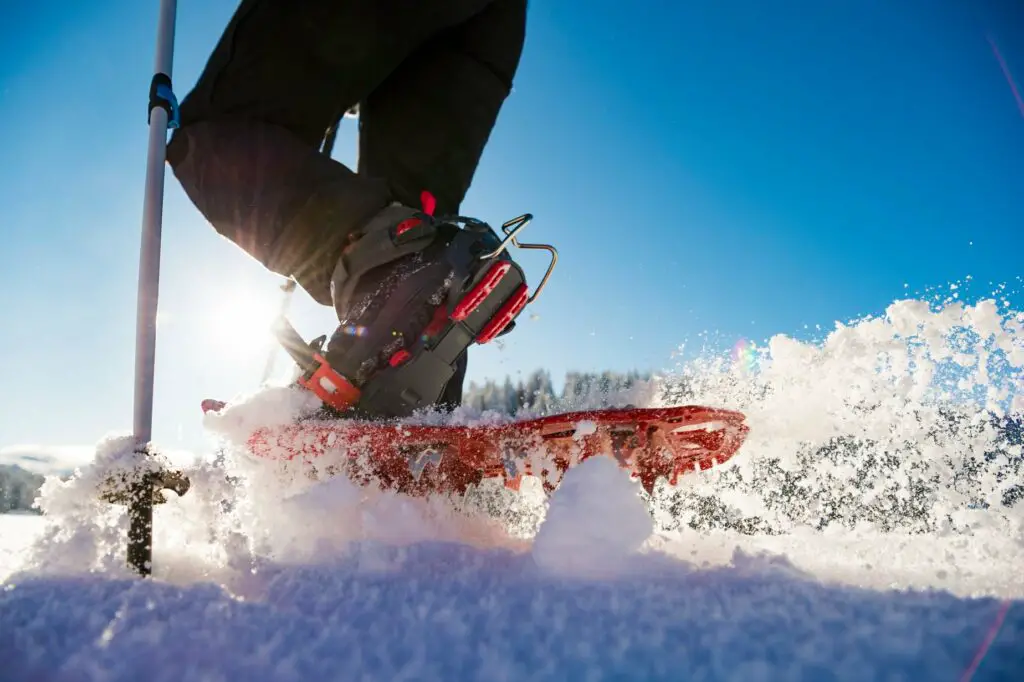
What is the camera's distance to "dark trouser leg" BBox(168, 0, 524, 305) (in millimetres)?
1812

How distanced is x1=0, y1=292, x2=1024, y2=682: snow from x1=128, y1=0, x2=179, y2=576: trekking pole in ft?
0.15

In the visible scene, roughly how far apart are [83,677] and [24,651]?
125mm

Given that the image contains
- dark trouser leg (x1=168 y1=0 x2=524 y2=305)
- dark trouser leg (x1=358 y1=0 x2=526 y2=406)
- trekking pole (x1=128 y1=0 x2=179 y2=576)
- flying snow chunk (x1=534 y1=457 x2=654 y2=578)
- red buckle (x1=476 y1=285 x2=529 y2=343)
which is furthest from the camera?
dark trouser leg (x1=358 y1=0 x2=526 y2=406)

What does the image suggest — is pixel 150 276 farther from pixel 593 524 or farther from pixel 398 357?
Result: pixel 593 524

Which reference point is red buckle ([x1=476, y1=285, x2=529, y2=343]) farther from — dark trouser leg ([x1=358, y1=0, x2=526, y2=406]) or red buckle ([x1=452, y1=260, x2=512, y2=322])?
dark trouser leg ([x1=358, y1=0, x2=526, y2=406])

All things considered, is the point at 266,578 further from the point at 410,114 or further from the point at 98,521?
the point at 410,114

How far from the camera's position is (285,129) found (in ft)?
6.18

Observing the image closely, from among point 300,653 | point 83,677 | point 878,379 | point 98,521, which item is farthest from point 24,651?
point 878,379

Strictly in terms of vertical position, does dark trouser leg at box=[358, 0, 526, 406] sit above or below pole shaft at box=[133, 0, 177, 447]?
above

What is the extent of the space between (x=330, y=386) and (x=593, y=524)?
1087mm

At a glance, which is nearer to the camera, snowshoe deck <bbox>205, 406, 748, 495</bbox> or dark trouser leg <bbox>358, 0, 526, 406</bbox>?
snowshoe deck <bbox>205, 406, 748, 495</bbox>

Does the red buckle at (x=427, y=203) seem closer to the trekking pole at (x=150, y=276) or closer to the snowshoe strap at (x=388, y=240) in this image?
the snowshoe strap at (x=388, y=240)

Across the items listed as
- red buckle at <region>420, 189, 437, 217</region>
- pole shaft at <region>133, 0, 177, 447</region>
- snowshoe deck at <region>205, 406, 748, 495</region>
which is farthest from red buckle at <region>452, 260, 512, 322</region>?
pole shaft at <region>133, 0, 177, 447</region>

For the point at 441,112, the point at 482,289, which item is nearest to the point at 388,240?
the point at 482,289
